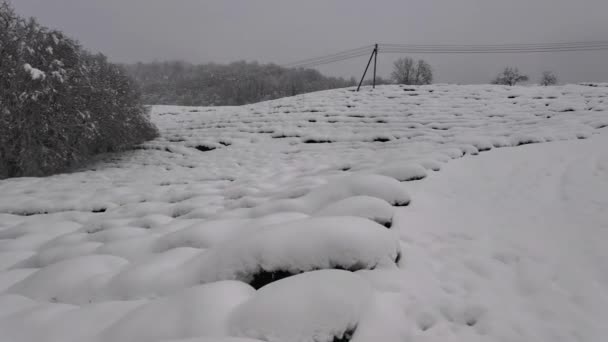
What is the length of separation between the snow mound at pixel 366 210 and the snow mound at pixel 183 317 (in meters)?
1.02

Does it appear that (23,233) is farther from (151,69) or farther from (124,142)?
(151,69)

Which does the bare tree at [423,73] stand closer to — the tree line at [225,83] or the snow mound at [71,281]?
the tree line at [225,83]

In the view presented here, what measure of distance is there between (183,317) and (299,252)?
648 mm

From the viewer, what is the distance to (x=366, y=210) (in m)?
2.17

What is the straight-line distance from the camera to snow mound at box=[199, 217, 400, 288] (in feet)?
5.06

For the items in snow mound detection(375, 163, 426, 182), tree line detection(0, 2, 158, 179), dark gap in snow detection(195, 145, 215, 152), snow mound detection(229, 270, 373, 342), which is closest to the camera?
snow mound detection(229, 270, 373, 342)

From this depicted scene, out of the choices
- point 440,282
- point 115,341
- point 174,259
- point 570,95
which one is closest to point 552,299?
point 440,282

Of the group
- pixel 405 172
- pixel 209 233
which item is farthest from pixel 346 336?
pixel 405 172

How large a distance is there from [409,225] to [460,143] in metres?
4.15

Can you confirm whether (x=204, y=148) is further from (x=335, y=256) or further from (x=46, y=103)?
(x=335, y=256)

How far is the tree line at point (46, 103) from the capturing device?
281 inches

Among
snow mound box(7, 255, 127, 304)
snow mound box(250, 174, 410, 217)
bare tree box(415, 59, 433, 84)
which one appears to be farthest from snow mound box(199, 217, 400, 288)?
bare tree box(415, 59, 433, 84)

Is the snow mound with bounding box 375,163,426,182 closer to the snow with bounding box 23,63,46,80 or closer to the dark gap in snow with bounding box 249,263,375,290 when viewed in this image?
the dark gap in snow with bounding box 249,263,375,290

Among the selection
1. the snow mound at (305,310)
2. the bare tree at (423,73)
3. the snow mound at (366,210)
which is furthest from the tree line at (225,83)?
the snow mound at (305,310)
